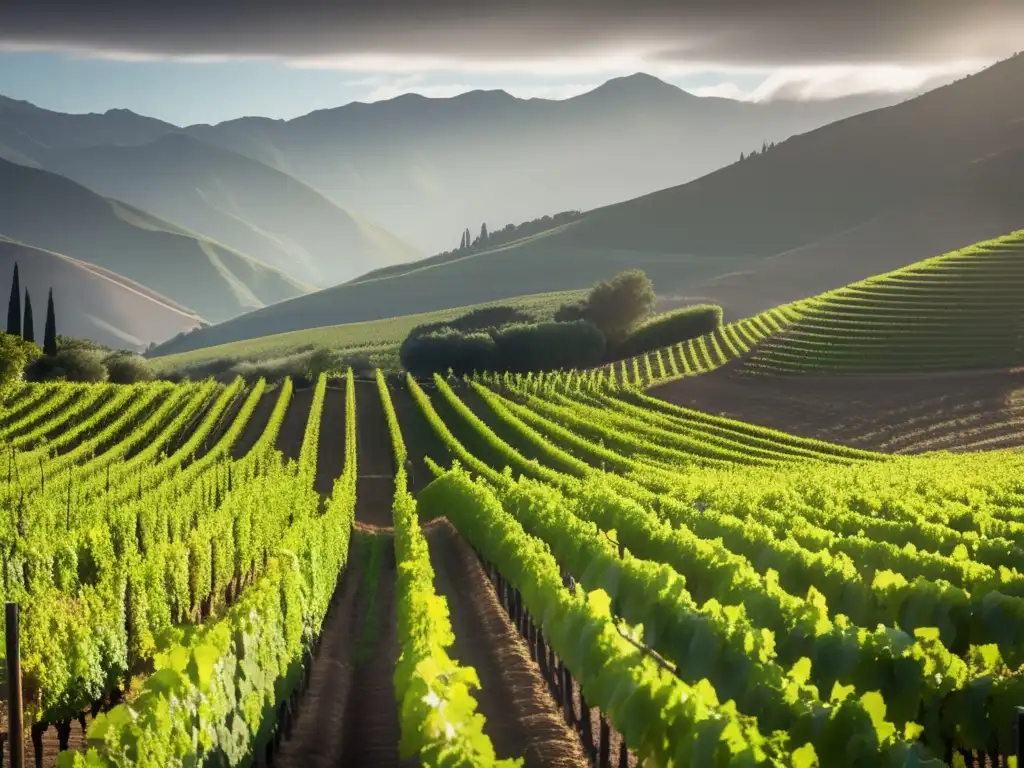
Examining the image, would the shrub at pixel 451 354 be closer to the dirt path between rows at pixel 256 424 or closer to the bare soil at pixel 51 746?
the dirt path between rows at pixel 256 424

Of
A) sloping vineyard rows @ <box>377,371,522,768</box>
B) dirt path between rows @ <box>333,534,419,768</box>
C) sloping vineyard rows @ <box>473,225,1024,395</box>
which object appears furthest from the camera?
sloping vineyard rows @ <box>473,225,1024,395</box>

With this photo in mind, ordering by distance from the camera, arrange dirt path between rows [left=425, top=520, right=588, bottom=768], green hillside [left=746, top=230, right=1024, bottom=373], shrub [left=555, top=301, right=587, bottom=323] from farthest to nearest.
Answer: shrub [left=555, top=301, right=587, bottom=323]
green hillside [left=746, top=230, right=1024, bottom=373]
dirt path between rows [left=425, top=520, right=588, bottom=768]

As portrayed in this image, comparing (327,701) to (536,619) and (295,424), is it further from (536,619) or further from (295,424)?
(295,424)

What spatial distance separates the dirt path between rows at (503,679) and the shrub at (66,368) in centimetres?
5746

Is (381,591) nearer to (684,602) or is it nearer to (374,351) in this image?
(684,602)

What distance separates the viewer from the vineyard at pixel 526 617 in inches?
482

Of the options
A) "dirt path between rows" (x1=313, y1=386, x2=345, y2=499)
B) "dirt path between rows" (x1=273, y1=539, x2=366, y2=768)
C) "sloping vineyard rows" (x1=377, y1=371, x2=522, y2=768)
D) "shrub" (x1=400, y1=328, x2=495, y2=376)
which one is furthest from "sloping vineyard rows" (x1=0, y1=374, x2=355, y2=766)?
"shrub" (x1=400, y1=328, x2=495, y2=376)

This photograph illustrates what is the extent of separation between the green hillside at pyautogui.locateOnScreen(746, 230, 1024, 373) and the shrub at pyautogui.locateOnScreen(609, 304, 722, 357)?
810 cm

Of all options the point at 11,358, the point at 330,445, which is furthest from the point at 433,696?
the point at 11,358

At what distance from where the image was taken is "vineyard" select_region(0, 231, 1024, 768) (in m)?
12.2

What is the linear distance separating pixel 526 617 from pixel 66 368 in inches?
2667

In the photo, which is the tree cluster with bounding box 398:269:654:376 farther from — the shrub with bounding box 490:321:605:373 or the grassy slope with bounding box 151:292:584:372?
the grassy slope with bounding box 151:292:584:372

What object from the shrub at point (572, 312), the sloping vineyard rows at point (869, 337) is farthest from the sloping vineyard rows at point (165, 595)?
the shrub at point (572, 312)

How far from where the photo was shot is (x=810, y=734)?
37.9ft
